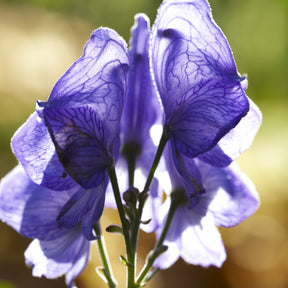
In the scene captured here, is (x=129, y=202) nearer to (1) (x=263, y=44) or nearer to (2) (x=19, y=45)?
(2) (x=19, y=45)

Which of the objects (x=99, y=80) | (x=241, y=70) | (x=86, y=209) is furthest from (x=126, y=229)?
(x=241, y=70)

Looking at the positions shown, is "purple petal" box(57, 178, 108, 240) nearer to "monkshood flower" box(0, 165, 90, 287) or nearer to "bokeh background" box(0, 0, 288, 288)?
"monkshood flower" box(0, 165, 90, 287)

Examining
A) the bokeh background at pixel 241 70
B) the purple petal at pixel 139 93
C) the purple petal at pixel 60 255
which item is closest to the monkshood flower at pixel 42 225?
the purple petal at pixel 60 255

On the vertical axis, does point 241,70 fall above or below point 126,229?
below

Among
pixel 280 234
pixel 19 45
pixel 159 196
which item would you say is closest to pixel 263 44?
pixel 19 45

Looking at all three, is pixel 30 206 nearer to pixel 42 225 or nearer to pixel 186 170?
pixel 42 225

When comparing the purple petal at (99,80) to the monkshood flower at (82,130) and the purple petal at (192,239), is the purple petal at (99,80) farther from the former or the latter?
the purple petal at (192,239)
